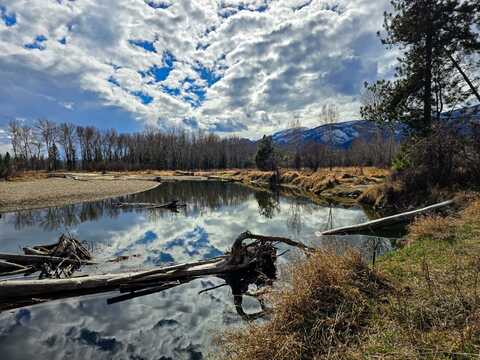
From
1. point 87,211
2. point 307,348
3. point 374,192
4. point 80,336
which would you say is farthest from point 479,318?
point 87,211

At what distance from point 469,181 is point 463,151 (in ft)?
6.12

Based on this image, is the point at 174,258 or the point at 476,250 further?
the point at 174,258

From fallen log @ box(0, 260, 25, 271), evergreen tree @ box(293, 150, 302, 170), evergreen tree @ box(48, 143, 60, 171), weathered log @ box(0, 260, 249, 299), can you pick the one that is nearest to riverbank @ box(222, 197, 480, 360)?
weathered log @ box(0, 260, 249, 299)

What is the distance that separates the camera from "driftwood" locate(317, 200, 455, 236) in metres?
14.0

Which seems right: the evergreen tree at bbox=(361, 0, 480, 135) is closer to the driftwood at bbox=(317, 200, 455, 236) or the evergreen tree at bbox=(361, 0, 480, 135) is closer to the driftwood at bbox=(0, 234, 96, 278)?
the driftwood at bbox=(317, 200, 455, 236)

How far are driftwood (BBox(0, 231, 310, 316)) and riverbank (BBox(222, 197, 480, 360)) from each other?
2234 millimetres

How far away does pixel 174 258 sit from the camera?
11.8 metres

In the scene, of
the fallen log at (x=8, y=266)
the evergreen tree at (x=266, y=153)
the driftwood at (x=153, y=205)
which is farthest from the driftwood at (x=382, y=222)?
the evergreen tree at (x=266, y=153)

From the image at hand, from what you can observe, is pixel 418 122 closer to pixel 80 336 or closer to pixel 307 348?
pixel 307 348

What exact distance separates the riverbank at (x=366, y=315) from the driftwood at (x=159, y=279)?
2234 millimetres

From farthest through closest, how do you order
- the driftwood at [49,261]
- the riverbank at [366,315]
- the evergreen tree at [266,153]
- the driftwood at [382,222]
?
the evergreen tree at [266,153], the driftwood at [382,222], the driftwood at [49,261], the riverbank at [366,315]

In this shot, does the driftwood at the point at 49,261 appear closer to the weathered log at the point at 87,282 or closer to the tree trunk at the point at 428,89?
the weathered log at the point at 87,282

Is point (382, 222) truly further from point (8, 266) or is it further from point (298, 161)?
point (298, 161)

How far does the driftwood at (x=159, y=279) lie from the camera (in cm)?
783
